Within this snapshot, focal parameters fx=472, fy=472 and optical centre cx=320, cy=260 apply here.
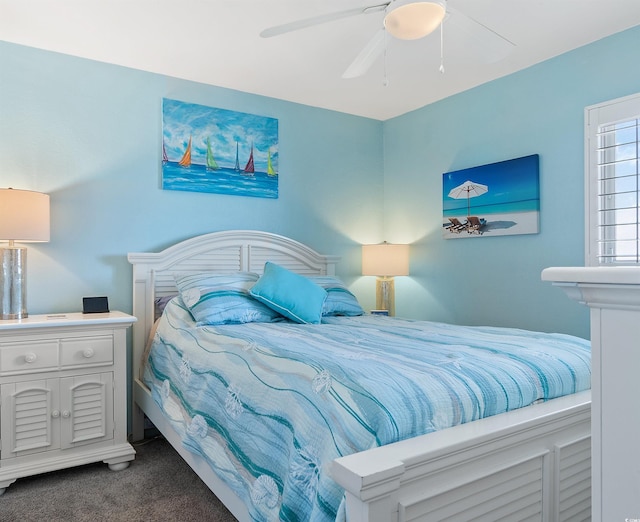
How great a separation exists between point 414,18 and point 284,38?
1103 mm

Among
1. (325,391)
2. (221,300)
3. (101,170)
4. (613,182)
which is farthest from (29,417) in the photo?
(613,182)

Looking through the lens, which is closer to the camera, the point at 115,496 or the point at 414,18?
the point at 414,18

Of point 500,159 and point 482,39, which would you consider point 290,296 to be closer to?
point 482,39

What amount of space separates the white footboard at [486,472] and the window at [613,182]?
4.58 feet

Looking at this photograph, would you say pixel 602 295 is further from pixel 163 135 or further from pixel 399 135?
pixel 399 135

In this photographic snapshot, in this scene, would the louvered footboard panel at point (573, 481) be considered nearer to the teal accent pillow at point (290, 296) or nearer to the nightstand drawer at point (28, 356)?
the teal accent pillow at point (290, 296)

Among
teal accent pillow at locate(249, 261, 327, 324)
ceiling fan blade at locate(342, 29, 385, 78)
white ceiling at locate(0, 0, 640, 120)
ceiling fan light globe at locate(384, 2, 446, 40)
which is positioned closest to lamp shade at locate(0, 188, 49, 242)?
white ceiling at locate(0, 0, 640, 120)

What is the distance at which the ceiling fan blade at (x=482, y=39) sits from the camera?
6.16 ft

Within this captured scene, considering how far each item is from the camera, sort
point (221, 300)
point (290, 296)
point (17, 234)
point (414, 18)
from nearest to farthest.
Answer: point (414, 18) → point (17, 234) → point (221, 300) → point (290, 296)

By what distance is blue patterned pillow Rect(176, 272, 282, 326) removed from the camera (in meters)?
2.59

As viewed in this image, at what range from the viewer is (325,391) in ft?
4.50

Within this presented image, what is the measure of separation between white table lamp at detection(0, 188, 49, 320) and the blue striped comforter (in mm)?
978

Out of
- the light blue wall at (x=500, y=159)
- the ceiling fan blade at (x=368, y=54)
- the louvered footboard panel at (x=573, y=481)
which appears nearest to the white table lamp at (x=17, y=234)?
the ceiling fan blade at (x=368, y=54)

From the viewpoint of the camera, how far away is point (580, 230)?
9.30 ft
